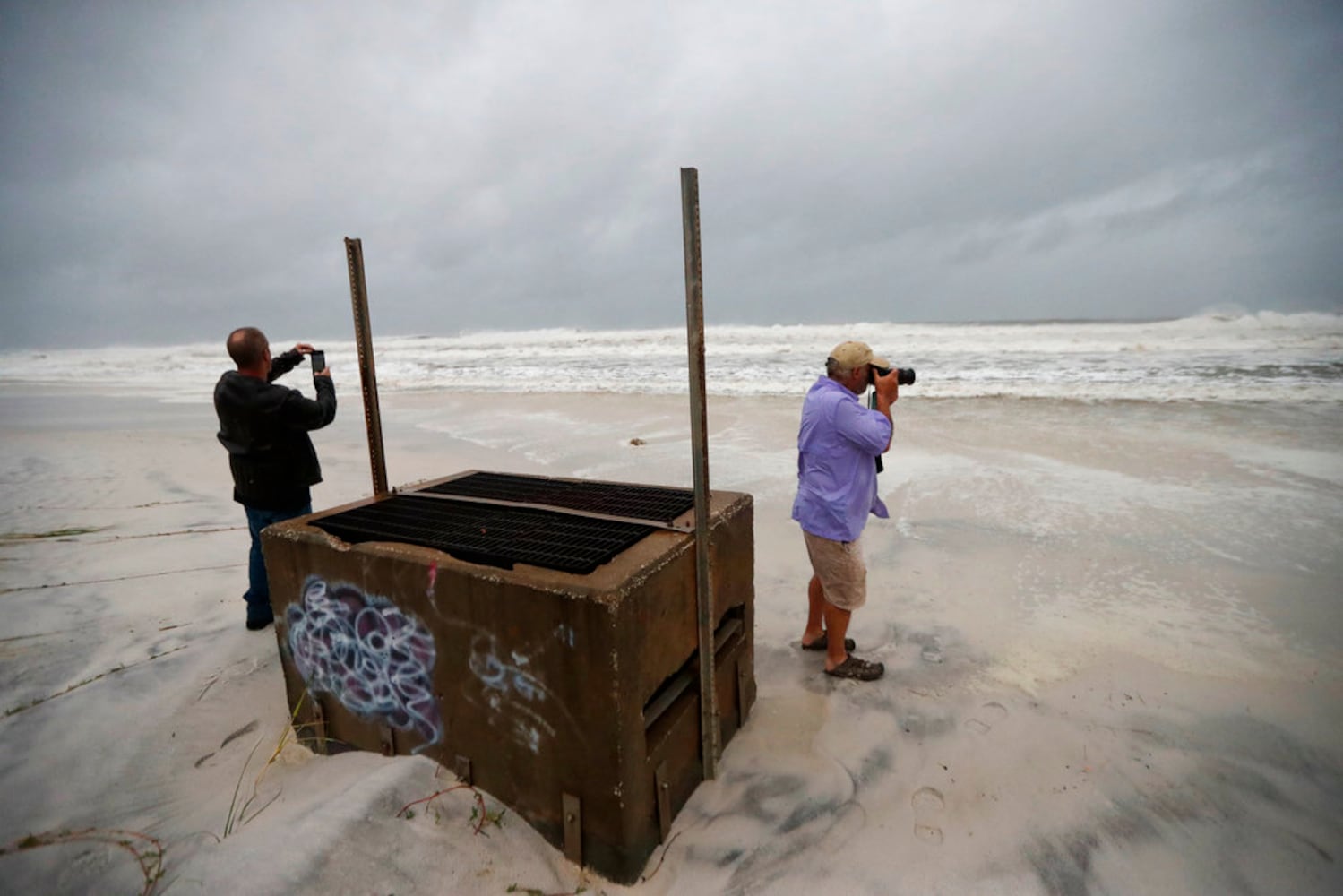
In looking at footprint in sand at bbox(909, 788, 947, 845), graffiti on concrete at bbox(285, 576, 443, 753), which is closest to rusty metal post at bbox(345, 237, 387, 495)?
graffiti on concrete at bbox(285, 576, 443, 753)

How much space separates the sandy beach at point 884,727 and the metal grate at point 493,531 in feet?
2.97

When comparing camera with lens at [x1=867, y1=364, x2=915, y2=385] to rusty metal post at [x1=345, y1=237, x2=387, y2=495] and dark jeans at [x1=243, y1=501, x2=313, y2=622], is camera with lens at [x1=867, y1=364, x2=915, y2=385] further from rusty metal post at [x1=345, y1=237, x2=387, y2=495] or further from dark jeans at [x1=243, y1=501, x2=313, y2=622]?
dark jeans at [x1=243, y1=501, x2=313, y2=622]

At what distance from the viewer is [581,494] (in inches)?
136

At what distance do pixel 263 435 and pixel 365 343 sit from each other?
3.27ft

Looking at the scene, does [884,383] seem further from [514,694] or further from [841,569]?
[514,694]

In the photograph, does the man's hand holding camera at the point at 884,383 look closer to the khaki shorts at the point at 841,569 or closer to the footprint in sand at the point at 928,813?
the khaki shorts at the point at 841,569

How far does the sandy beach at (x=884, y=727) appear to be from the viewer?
7.52 feet

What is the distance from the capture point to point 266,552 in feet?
9.42

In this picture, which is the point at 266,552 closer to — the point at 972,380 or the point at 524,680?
the point at 524,680

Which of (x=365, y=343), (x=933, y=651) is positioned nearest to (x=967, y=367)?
(x=933, y=651)

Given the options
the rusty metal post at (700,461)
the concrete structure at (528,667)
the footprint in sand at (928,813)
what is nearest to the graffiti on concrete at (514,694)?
the concrete structure at (528,667)

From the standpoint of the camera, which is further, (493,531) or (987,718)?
(987,718)

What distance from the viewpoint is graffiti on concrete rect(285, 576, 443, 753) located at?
2520 mm

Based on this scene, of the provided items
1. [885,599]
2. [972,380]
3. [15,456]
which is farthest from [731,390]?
[15,456]
